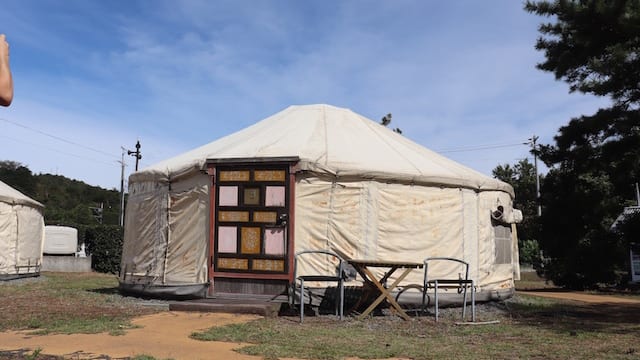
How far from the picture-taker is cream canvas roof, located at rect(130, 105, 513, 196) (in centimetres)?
771

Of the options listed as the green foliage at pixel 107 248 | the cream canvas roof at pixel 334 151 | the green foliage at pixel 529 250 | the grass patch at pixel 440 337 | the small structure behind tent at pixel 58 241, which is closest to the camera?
the grass patch at pixel 440 337

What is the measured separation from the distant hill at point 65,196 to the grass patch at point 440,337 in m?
28.2

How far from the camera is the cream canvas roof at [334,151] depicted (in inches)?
304

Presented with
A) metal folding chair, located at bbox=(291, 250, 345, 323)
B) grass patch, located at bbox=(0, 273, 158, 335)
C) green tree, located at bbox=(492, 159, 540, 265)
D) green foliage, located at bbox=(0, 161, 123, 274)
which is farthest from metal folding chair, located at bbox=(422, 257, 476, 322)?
green tree, located at bbox=(492, 159, 540, 265)

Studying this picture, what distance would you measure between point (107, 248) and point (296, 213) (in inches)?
476

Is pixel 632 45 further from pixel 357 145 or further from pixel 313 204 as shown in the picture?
pixel 313 204

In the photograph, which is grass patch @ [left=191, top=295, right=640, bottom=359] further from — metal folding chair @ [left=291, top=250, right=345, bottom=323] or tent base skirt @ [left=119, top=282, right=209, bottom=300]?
tent base skirt @ [left=119, top=282, right=209, bottom=300]

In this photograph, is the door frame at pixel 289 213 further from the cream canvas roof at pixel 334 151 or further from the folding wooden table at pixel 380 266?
the folding wooden table at pixel 380 266

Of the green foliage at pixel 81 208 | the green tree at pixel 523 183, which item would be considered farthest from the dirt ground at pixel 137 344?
the green tree at pixel 523 183

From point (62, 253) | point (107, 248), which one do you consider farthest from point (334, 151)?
point (62, 253)

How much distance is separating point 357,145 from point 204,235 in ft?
8.50

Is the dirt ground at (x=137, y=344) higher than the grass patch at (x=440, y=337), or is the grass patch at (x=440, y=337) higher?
the dirt ground at (x=137, y=344)

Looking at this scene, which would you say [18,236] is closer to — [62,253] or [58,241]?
[58,241]

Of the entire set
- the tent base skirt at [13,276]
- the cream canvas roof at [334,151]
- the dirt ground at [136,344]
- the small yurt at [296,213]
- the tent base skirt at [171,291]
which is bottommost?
the dirt ground at [136,344]
